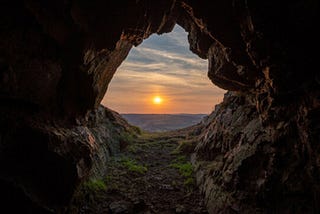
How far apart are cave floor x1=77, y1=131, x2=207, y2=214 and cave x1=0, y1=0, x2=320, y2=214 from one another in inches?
53.1

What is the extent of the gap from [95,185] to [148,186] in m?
3.31

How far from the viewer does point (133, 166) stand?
18875mm

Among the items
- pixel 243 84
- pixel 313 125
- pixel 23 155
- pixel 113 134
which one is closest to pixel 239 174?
pixel 313 125

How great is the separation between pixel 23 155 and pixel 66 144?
1825 millimetres

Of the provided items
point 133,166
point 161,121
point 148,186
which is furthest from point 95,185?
point 161,121

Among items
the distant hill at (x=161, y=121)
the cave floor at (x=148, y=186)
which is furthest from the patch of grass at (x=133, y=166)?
the distant hill at (x=161, y=121)

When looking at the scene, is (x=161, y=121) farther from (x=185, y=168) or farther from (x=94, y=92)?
(x=94, y=92)

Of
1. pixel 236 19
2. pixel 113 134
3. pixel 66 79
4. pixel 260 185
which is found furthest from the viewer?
pixel 113 134

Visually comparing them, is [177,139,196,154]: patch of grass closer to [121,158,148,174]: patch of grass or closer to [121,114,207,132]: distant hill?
[121,158,148,174]: patch of grass

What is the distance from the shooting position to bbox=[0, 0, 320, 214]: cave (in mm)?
8750

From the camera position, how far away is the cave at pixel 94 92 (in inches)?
344

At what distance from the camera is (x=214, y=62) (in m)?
16.3

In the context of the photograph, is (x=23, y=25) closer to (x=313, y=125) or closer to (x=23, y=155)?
(x=23, y=155)

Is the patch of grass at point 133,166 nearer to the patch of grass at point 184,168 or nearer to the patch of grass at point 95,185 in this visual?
the patch of grass at point 184,168
